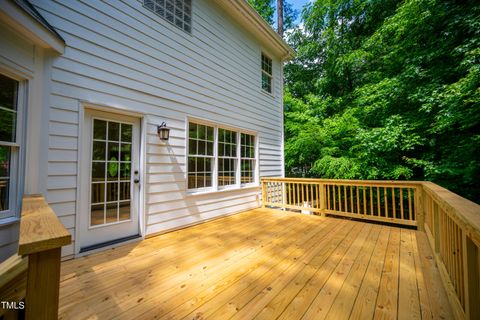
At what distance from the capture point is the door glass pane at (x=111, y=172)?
2.99 m

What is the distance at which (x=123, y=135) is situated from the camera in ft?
10.7

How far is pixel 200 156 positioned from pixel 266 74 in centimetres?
379

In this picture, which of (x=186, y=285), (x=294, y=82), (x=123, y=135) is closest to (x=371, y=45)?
(x=294, y=82)

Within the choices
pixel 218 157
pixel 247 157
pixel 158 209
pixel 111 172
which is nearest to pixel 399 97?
pixel 247 157

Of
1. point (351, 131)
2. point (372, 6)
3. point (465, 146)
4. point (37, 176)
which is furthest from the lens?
point (372, 6)

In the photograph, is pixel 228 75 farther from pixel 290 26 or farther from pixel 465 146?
pixel 290 26

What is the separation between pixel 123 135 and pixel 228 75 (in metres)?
2.91

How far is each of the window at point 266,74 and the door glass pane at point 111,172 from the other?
4558 mm

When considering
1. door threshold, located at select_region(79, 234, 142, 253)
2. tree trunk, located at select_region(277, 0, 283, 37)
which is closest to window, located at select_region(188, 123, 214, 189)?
door threshold, located at select_region(79, 234, 142, 253)

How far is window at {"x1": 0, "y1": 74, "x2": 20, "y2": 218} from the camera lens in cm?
213

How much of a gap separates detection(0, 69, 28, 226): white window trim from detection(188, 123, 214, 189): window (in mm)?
2346

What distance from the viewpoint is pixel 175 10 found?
400 centimetres

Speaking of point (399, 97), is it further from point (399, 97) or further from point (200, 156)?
point (200, 156)

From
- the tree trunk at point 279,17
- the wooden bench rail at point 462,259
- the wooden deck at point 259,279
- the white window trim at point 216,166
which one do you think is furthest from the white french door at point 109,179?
the tree trunk at point 279,17
